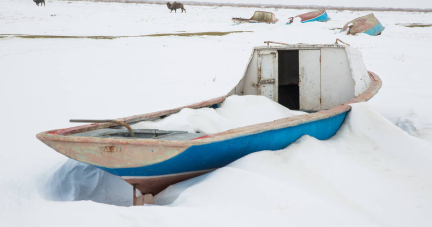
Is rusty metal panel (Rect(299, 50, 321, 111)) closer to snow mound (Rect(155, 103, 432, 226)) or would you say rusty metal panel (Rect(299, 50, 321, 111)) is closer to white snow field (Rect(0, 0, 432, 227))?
white snow field (Rect(0, 0, 432, 227))

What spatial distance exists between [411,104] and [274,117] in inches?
182

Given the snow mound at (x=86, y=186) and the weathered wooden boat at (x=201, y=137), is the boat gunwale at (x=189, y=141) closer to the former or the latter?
the weathered wooden boat at (x=201, y=137)

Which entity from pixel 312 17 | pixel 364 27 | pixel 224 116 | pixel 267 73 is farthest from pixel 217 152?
pixel 312 17

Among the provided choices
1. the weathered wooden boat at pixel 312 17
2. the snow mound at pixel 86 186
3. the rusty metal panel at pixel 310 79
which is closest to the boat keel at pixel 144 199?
the snow mound at pixel 86 186

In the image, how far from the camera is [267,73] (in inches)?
291

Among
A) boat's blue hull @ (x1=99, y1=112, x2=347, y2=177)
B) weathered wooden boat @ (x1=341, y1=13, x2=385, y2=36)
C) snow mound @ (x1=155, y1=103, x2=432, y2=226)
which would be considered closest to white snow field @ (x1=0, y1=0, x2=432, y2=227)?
snow mound @ (x1=155, y1=103, x2=432, y2=226)

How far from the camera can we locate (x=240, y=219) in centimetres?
314

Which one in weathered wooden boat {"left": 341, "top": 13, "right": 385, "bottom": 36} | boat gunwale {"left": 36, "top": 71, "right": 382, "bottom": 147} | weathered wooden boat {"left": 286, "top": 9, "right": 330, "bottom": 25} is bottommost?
boat gunwale {"left": 36, "top": 71, "right": 382, "bottom": 147}

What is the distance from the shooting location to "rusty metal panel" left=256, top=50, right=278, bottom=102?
7312 mm

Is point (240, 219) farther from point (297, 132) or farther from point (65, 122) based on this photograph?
point (65, 122)

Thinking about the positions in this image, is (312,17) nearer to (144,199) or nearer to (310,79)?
(310,79)

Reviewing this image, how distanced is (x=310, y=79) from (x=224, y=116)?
2370 mm

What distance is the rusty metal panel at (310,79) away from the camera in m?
7.13

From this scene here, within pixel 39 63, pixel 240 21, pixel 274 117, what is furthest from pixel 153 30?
pixel 274 117
